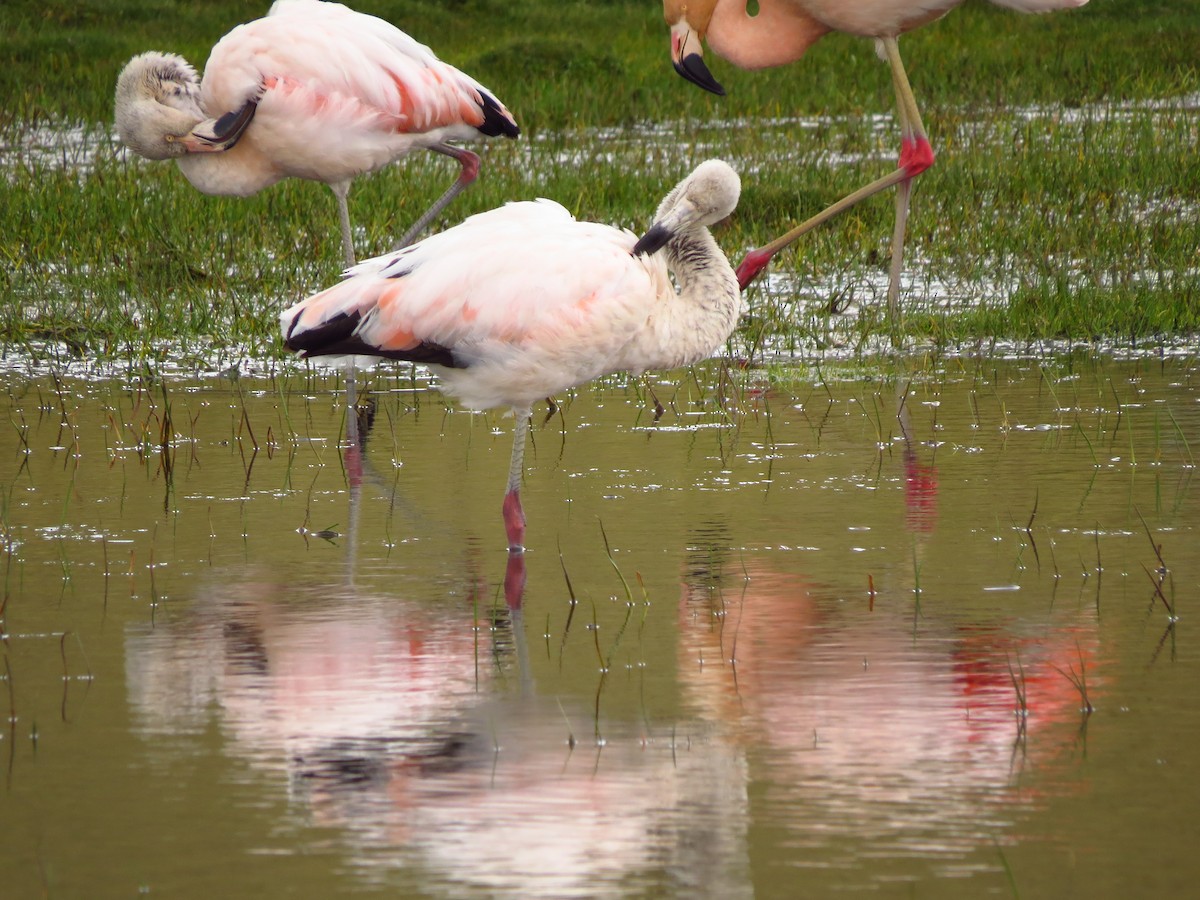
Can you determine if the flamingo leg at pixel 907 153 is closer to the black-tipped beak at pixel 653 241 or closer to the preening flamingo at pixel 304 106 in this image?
the preening flamingo at pixel 304 106

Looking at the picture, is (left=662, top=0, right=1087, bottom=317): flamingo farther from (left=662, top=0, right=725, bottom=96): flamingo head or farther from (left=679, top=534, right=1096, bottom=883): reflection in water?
(left=679, top=534, right=1096, bottom=883): reflection in water

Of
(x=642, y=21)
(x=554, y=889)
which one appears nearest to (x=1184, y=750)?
(x=554, y=889)

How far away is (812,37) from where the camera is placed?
10.1 meters

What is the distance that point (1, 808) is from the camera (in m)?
3.33

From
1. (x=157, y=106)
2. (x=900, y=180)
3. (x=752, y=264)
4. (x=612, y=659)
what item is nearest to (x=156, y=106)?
(x=157, y=106)

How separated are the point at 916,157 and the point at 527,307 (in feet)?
14.7

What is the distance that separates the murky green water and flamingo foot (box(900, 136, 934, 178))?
8.55 feet

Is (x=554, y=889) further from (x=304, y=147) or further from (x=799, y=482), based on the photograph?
(x=304, y=147)

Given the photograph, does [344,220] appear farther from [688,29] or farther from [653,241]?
[653,241]

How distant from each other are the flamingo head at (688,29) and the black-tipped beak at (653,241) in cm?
440

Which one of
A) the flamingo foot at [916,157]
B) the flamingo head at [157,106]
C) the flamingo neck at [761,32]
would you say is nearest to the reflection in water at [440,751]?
the flamingo head at [157,106]

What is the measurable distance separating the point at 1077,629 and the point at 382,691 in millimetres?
1509

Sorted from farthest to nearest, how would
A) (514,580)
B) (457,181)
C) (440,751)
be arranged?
(457,181)
(514,580)
(440,751)

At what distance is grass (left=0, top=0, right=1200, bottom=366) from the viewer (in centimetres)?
893
